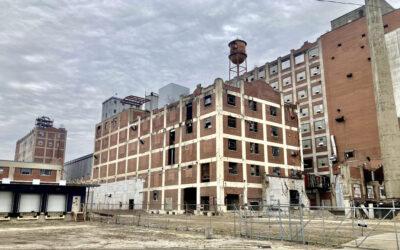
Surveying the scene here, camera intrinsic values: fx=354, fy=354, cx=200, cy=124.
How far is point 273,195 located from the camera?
2152 inches

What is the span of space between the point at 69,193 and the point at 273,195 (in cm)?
2966

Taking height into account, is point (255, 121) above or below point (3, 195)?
above

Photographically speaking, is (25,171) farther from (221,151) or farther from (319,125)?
(319,125)

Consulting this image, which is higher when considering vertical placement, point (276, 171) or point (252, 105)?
point (252, 105)

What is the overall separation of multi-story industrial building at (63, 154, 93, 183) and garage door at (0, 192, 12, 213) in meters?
52.4

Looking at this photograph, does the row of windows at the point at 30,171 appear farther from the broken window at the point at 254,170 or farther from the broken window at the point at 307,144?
the broken window at the point at 307,144

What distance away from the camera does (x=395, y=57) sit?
6500 centimetres

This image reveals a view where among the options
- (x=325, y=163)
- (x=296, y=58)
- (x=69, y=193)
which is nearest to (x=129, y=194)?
(x=69, y=193)

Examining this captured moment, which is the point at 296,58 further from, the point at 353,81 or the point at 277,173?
the point at 277,173

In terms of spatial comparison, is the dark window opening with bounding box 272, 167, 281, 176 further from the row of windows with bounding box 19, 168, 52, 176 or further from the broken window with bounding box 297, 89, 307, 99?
the row of windows with bounding box 19, 168, 52, 176

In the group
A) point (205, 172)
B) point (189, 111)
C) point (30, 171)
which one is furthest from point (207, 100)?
point (30, 171)

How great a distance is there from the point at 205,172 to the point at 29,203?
2421 cm

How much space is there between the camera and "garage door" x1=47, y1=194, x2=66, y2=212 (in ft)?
139

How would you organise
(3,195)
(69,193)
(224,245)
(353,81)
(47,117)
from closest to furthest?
1. (224,245)
2. (3,195)
3. (69,193)
4. (353,81)
5. (47,117)
